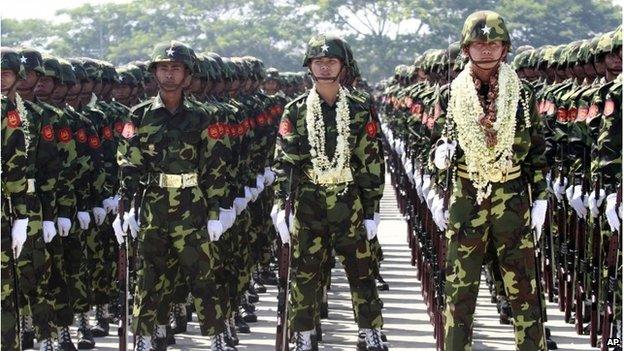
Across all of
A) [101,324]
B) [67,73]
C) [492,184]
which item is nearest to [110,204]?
[101,324]

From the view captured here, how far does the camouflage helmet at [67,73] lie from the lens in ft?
39.5

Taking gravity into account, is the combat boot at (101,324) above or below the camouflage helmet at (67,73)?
below

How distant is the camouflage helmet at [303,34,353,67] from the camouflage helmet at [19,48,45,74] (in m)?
1.89

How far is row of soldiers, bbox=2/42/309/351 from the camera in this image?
9.96 meters

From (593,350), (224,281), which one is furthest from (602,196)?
(224,281)

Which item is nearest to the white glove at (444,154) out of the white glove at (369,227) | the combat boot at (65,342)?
the white glove at (369,227)

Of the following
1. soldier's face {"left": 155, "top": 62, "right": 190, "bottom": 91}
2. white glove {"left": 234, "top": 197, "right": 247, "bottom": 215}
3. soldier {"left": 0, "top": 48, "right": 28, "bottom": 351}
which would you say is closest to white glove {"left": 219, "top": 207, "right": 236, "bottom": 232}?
soldier's face {"left": 155, "top": 62, "right": 190, "bottom": 91}

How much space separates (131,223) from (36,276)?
2.44ft

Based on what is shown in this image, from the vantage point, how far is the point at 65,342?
1122 cm

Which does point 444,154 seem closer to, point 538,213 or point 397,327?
point 538,213

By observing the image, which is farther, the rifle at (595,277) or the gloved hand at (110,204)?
the gloved hand at (110,204)

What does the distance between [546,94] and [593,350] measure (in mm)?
2928

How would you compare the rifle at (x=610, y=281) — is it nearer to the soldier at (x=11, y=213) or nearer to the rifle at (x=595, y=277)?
the rifle at (x=595, y=277)

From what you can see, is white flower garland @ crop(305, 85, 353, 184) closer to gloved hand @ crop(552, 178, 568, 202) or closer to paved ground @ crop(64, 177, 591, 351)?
paved ground @ crop(64, 177, 591, 351)
